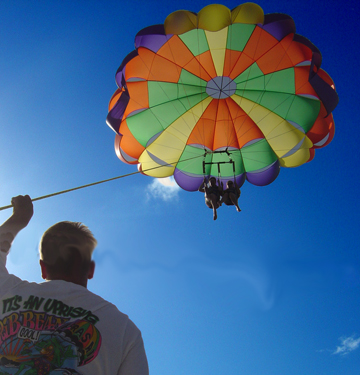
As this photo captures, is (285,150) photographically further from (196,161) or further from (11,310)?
(11,310)

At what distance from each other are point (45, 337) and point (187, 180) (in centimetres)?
716

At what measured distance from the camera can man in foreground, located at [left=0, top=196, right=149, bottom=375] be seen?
3.38ft

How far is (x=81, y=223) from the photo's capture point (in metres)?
1.36

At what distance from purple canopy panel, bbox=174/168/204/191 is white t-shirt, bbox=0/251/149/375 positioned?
7.02 metres

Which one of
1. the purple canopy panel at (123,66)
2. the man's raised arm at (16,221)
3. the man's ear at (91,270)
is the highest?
the purple canopy panel at (123,66)

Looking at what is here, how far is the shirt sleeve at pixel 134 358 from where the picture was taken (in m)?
1.09

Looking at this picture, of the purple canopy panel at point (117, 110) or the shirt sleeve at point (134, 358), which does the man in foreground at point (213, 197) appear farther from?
the shirt sleeve at point (134, 358)

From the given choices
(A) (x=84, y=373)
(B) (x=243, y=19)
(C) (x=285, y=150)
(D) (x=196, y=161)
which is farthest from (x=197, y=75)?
(A) (x=84, y=373)

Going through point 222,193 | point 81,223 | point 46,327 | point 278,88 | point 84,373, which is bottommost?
point 84,373

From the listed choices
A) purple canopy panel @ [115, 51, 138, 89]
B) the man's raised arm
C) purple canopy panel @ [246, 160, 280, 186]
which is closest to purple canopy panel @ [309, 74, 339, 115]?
purple canopy panel @ [246, 160, 280, 186]

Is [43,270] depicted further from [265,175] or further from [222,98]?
[265,175]

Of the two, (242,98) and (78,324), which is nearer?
(78,324)

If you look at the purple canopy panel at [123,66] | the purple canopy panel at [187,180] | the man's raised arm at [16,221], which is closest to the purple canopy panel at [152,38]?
the purple canopy panel at [123,66]

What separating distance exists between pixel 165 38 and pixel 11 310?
259 inches
